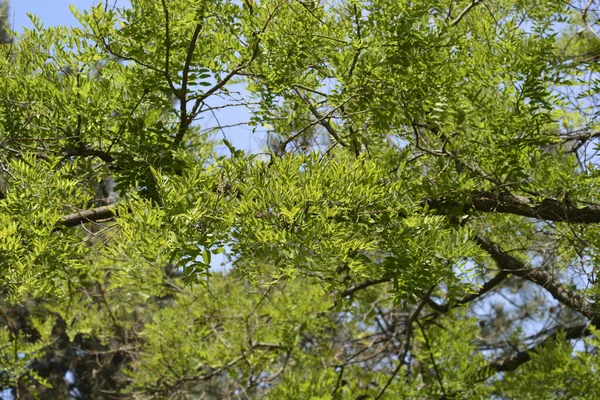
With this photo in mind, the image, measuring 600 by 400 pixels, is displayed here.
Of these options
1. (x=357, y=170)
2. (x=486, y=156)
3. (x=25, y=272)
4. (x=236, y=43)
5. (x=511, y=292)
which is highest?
(x=511, y=292)

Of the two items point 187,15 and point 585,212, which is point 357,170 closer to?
point 187,15

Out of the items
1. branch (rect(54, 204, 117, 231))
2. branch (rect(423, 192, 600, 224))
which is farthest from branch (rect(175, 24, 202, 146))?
branch (rect(423, 192, 600, 224))

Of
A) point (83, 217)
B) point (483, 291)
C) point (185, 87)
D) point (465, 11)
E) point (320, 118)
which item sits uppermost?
point (465, 11)

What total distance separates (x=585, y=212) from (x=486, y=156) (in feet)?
1.81

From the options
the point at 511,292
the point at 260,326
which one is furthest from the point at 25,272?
the point at 511,292

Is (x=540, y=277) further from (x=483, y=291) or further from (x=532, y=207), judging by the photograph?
(x=532, y=207)

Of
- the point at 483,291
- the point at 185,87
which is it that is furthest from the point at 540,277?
the point at 185,87

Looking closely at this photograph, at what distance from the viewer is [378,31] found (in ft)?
10.9

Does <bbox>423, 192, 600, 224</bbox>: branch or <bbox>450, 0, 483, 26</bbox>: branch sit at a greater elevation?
<bbox>450, 0, 483, 26</bbox>: branch

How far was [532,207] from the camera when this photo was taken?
11.7 feet

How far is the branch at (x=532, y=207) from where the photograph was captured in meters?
3.54

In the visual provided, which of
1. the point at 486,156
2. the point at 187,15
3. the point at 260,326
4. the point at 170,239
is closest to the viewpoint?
the point at 170,239

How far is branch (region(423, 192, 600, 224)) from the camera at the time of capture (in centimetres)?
354

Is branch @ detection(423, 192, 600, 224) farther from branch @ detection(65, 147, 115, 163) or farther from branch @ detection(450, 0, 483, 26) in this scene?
branch @ detection(65, 147, 115, 163)
